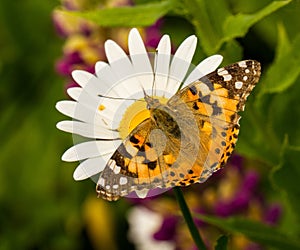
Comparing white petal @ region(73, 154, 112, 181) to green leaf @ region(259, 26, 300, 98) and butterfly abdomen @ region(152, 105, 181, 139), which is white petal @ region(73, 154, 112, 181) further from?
green leaf @ region(259, 26, 300, 98)

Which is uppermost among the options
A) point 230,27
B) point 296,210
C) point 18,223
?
point 230,27

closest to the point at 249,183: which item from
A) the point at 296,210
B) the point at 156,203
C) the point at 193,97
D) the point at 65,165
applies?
the point at 156,203

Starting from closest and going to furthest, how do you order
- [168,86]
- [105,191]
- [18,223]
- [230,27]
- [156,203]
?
[105,191]
[168,86]
[230,27]
[156,203]
[18,223]

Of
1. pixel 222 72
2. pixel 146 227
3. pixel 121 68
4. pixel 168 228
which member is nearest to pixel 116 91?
pixel 121 68

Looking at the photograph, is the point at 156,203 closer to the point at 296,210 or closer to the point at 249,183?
the point at 249,183

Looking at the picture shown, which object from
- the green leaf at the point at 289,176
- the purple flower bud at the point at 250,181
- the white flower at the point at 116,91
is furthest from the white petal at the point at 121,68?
the purple flower bud at the point at 250,181

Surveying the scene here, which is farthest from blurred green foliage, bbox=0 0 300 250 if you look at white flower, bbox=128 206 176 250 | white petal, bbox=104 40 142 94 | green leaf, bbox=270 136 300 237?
white petal, bbox=104 40 142 94

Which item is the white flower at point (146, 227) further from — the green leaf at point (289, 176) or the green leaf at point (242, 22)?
the green leaf at point (242, 22)
